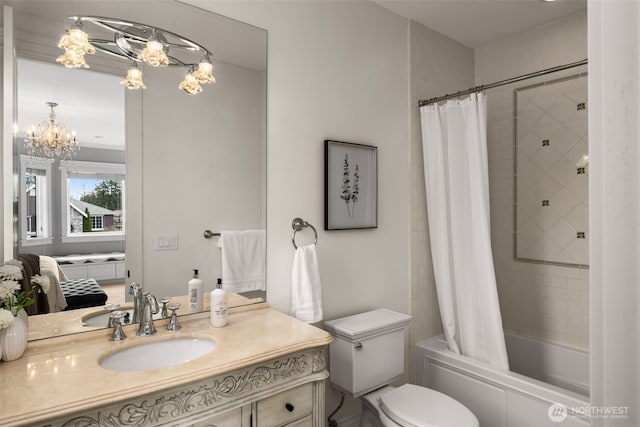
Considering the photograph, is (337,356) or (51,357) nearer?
(51,357)

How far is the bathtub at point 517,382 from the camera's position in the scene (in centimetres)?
199

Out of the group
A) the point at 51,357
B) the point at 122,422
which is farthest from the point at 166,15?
the point at 122,422

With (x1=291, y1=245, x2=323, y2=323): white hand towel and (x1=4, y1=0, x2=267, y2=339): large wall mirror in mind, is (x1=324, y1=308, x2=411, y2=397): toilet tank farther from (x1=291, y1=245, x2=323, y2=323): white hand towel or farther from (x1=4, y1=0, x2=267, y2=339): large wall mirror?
(x1=4, y1=0, x2=267, y2=339): large wall mirror

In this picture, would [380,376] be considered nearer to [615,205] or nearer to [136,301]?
[136,301]

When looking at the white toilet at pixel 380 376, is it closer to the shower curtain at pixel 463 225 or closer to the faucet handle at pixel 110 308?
the shower curtain at pixel 463 225

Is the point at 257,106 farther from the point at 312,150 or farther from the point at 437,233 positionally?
the point at 437,233

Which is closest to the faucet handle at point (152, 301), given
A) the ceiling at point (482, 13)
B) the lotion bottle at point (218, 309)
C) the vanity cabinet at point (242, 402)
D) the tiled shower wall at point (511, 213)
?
the lotion bottle at point (218, 309)

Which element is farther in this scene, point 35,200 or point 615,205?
point 35,200

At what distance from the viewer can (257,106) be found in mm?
2006

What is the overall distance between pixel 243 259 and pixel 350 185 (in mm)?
797

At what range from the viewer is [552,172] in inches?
109

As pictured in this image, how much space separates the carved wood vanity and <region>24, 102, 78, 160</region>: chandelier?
695mm

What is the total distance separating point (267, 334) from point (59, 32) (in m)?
1.42

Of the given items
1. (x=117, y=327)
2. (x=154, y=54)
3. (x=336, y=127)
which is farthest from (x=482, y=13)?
(x=117, y=327)
